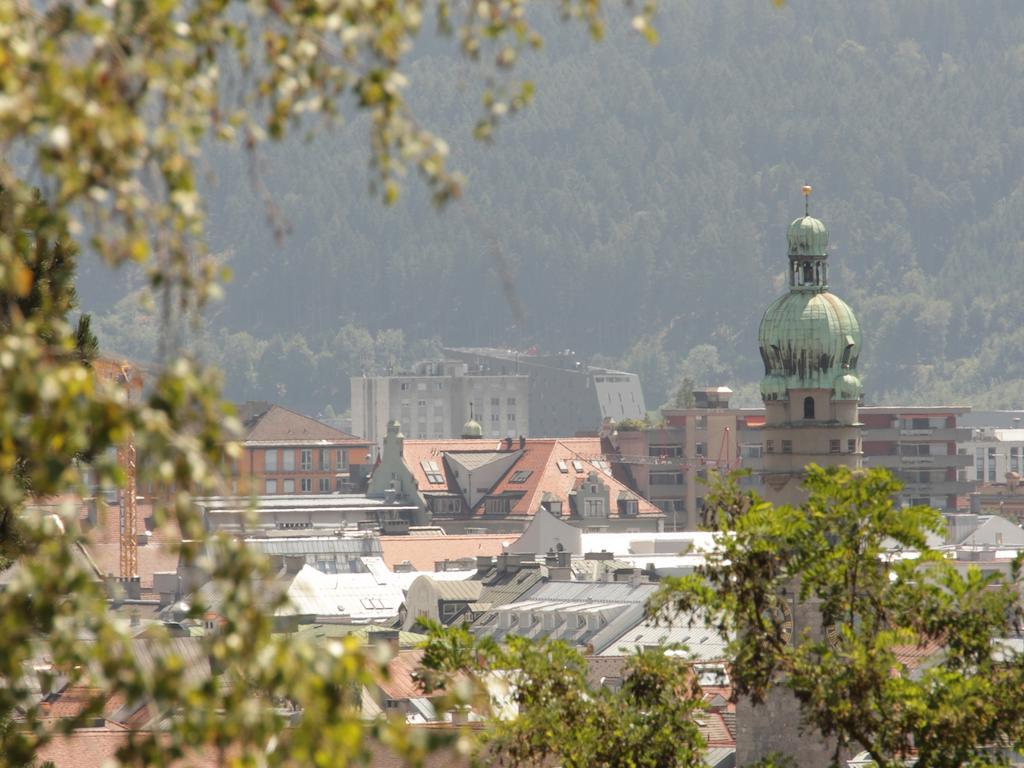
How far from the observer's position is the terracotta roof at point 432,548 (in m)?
180

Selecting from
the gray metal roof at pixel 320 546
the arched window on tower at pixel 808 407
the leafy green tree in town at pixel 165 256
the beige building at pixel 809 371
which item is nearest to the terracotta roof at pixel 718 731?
the beige building at pixel 809 371

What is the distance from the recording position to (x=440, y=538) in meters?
189

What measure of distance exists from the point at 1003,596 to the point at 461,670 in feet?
17.8

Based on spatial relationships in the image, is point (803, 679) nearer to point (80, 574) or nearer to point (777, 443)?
point (80, 574)

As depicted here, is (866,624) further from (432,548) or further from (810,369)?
(432,548)

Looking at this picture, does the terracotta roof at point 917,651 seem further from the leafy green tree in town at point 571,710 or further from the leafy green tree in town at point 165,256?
the leafy green tree in town at point 165,256

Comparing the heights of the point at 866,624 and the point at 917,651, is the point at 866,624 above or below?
above

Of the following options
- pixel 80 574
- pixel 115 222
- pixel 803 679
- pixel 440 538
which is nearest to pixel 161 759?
pixel 80 574

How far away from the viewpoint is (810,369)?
9581 centimetres

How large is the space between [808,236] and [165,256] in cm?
8518

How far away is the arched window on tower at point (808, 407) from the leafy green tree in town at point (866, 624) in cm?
6794

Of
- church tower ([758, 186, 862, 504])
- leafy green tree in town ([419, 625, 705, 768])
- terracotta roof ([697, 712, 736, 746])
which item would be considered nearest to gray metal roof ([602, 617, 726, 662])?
church tower ([758, 186, 862, 504])

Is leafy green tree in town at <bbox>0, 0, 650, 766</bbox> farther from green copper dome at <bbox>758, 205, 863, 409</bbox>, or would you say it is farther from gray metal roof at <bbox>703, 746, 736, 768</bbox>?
green copper dome at <bbox>758, 205, 863, 409</bbox>

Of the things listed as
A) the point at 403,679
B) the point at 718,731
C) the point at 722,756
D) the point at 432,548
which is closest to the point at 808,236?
the point at 718,731
